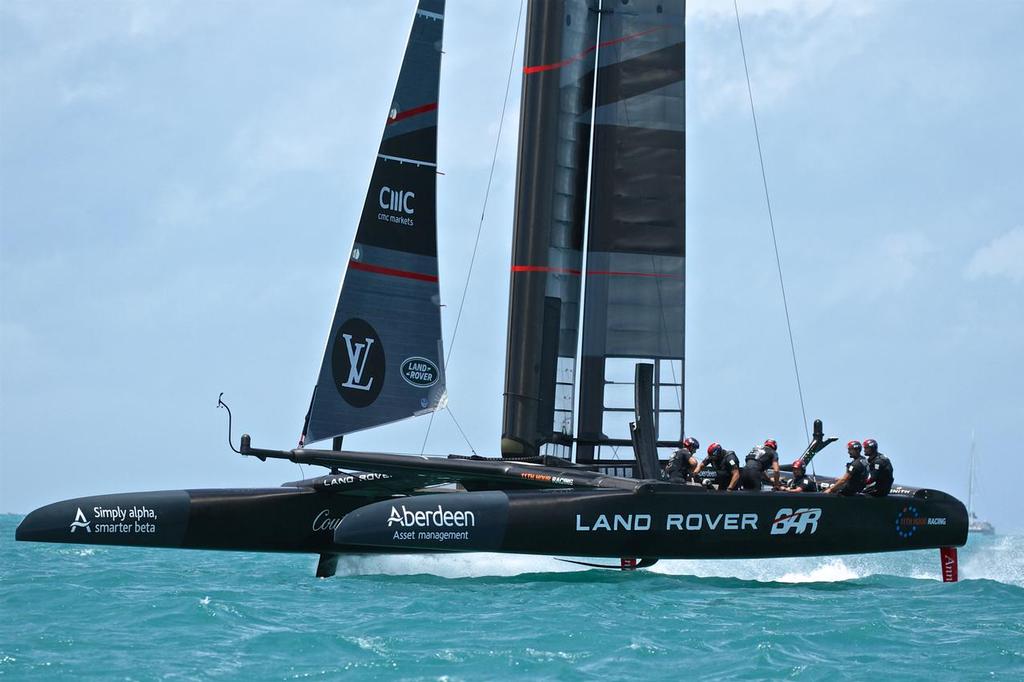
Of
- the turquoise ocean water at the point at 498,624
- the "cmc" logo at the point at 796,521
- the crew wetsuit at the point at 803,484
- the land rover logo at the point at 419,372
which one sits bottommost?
the turquoise ocean water at the point at 498,624

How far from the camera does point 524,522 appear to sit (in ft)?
32.3

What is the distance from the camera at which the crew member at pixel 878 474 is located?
37.1 ft

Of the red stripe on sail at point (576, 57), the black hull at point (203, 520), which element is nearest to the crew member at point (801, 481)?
the black hull at point (203, 520)

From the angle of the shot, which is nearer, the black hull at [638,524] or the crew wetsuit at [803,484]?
the black hull at [638,524]

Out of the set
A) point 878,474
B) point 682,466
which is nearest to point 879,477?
point 878,474

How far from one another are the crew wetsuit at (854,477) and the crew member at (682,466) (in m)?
1.39

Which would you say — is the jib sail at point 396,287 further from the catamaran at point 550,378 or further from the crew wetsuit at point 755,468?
the crew wetsuit at point 755,468

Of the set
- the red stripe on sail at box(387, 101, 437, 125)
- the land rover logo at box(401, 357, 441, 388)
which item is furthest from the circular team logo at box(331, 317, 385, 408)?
the red stripe on sail at box(387, 101, 437, 125)

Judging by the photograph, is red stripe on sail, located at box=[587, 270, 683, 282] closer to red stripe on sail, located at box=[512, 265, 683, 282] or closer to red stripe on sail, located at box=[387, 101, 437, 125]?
red stripe on sail, located at box=[512, 265, 683, 282]

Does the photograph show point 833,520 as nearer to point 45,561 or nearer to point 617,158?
point 617,158

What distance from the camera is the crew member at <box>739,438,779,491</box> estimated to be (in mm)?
11023

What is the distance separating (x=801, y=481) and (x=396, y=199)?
465cm

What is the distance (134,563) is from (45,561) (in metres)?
1.30

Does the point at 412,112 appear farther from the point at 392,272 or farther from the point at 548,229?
the point at 548,229
